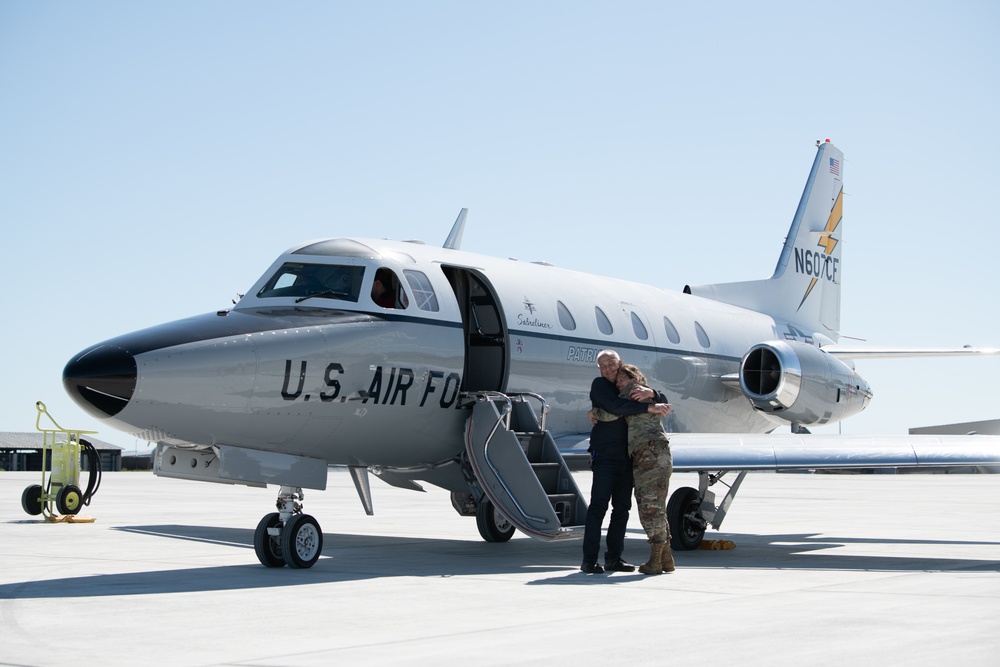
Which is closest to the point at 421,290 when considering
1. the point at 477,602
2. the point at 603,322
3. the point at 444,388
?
the point at 444,388

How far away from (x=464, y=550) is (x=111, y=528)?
18.9 feet

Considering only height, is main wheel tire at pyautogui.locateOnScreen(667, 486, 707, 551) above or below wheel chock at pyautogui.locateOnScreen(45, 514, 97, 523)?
above

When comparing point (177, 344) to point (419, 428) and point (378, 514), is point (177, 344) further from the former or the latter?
point (378, 514)

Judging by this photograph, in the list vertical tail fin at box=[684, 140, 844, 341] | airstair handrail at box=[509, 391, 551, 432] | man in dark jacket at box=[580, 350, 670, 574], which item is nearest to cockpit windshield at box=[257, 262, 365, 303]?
airstair handrail at box=[509, 391, 551, 432]

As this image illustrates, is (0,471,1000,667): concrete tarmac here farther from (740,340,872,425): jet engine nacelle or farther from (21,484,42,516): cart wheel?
(740,340,872,425): jet engine nacelle

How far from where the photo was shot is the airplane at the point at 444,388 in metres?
10.9

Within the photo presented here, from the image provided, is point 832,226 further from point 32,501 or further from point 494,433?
point 32,501

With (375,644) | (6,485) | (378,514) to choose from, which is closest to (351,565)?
(375,644)

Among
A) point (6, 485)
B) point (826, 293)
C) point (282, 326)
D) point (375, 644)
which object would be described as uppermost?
point (826, 293)

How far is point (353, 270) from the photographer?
12.8 metres

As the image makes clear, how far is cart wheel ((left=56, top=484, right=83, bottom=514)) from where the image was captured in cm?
1886

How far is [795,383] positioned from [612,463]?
20.2ft

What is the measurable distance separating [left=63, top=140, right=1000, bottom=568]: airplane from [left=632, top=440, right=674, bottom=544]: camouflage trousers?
1.10 metres

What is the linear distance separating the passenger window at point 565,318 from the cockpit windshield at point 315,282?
129 inches
